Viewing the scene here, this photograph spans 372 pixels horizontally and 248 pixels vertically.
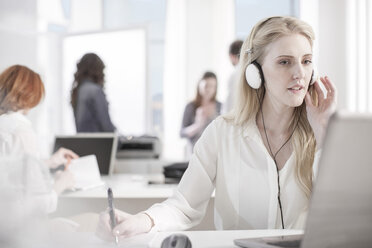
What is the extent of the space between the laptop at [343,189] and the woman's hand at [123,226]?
44 centimetres

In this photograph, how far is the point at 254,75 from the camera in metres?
1.24

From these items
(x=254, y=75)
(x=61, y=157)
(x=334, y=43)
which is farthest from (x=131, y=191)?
(x=334, y=43)

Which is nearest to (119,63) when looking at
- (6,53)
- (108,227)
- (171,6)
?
(171,6)

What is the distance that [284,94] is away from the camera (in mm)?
1230

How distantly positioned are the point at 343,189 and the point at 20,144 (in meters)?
1.12

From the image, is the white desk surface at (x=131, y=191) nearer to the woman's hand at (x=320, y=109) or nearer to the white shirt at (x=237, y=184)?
the white shirt at (x=237, y=184)

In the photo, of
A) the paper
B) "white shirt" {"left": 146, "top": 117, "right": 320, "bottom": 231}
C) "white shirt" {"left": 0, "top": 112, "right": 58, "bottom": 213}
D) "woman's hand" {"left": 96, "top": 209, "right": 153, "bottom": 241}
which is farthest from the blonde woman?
the paper

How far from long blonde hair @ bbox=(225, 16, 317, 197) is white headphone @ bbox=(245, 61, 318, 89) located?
3 cm

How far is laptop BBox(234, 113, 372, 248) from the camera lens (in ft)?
1.79

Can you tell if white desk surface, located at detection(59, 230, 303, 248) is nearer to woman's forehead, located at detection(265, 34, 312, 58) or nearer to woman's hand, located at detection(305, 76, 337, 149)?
woman's hand, located at detection(305, 76, 337, 149)

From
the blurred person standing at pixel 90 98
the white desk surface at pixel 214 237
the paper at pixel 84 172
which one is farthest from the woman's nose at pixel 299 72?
the blurred person standing at pixel 90 98

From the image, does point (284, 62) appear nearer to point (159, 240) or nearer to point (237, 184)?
point (237, 184)

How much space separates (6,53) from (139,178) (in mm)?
975

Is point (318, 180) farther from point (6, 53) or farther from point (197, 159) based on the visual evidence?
point (6, 53)
